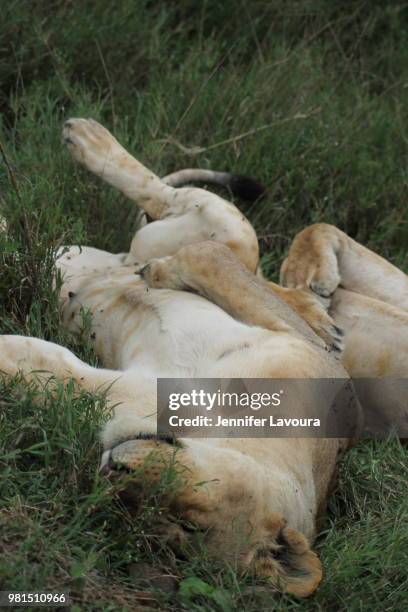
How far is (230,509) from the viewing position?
2.54m

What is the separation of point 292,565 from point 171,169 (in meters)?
2.51

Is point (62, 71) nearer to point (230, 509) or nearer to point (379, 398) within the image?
point (379, 398)

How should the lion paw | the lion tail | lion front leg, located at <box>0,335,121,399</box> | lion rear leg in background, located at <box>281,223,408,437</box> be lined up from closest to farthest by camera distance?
lion front leg, located at <box>0,335,121,399</box>
lion rear leg in background, located at <box>281,223,408,437</box>
the lion paw
the lion tail

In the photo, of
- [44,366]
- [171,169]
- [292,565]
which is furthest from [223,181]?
[292,565]

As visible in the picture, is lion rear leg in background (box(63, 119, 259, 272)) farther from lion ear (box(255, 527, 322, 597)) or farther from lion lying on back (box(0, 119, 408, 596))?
lion ear (box(255, 527, 322, 597))

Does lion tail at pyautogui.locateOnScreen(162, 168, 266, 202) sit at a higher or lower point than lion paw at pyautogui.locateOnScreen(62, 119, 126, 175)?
lower

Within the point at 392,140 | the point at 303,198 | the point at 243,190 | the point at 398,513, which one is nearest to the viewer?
the point at 398,513

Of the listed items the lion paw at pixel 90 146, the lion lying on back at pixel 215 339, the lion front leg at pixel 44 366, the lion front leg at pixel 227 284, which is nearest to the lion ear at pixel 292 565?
the lion lying on back at pixel 215 339

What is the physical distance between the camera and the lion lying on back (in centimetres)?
258

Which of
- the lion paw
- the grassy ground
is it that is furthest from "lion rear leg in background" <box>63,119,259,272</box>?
the grassy ground

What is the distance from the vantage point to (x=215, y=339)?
319 cm

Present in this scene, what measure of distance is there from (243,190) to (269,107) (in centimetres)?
84

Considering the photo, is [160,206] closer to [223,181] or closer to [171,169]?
[223,181]

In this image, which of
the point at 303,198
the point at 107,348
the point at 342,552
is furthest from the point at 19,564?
the point at 303,198
